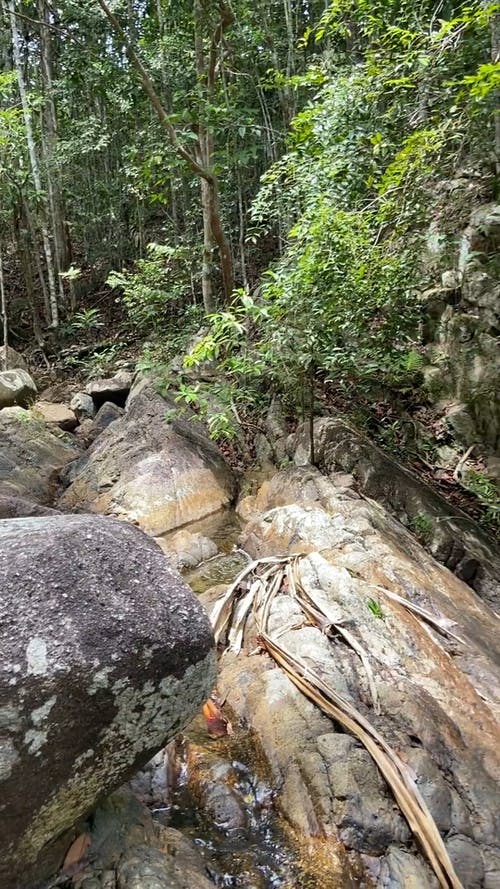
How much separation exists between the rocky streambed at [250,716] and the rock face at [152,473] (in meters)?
1.60

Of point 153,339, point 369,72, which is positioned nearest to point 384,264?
point 369,72

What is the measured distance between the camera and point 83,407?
9.98 meters

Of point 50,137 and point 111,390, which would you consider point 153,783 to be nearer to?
point 111,390

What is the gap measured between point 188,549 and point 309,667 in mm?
2715

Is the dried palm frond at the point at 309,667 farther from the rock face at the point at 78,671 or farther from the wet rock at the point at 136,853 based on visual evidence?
the rock face at the point at 78,671

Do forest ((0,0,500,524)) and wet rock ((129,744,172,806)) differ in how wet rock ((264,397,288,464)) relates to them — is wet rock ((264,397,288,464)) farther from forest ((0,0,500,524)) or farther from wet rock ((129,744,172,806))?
wet rock ((129,744,172,806))

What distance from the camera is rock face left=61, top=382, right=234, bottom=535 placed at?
21.7 feet

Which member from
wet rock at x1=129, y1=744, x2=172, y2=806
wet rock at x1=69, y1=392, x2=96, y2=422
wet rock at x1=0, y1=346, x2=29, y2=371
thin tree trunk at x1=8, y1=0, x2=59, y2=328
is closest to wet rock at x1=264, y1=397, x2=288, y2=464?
wet rock at x1=69, y1=392, x2=96, y2=422

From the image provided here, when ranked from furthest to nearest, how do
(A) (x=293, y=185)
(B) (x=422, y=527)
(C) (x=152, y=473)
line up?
(C) (x=152, y=473) → (A) (x=293, y=185) → (B) (x=422, y=527)

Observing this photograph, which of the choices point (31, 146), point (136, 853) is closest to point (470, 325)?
point (136, 853)

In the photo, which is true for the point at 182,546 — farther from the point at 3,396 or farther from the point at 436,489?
the point at 3,396

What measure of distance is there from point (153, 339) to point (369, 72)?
6354 millimetres

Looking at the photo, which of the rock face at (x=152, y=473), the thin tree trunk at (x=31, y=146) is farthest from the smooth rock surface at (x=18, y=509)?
the thin tree trunk at (x=31, y=146)

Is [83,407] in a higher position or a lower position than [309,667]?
lower
